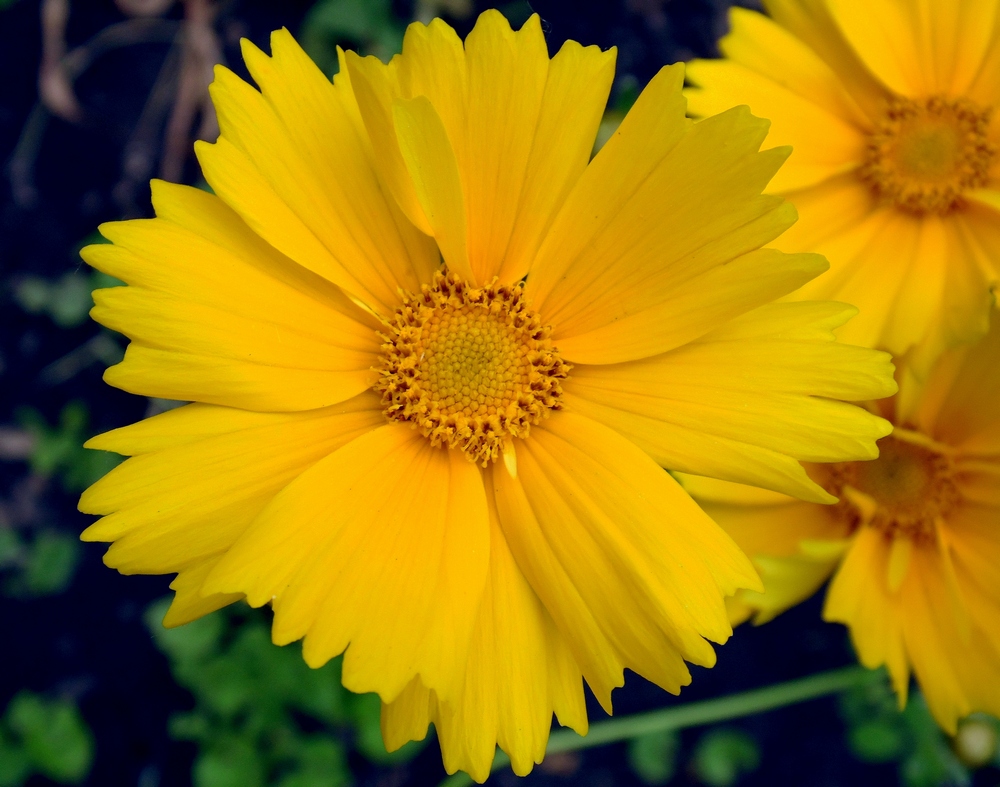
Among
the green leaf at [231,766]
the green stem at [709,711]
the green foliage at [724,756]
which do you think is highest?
the green leaf at [231,766]

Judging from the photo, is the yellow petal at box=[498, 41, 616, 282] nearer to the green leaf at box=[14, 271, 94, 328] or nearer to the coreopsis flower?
the coreopsis flower

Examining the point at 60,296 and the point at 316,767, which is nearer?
the point at 316,767

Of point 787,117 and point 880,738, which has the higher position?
point 787,117

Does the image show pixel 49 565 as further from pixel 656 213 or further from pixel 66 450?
pixel 656 213

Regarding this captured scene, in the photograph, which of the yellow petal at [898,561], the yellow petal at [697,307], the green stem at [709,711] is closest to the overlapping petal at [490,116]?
the yellow petal at [697,307]

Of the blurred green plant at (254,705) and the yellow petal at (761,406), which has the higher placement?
the yellow petal at (761,406)

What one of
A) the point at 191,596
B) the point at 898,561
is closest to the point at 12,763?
the point at 191,596

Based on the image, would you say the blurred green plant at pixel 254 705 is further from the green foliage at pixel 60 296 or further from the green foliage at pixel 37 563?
the green foliage at pixel 60 296
